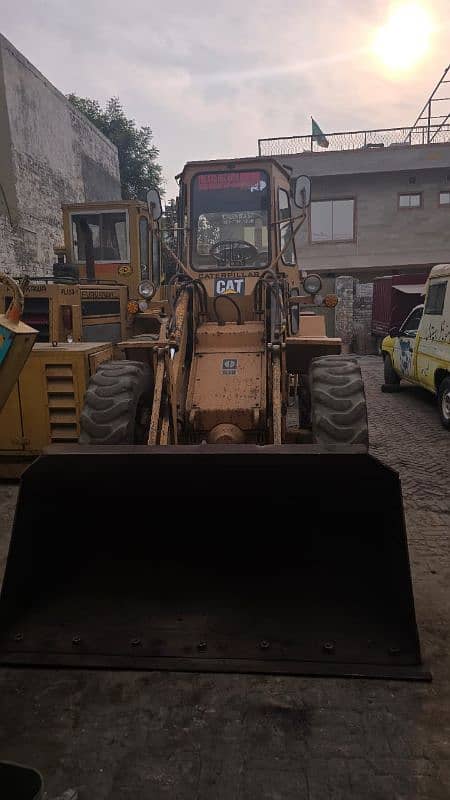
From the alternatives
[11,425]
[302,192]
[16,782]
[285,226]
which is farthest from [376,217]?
[16,782]

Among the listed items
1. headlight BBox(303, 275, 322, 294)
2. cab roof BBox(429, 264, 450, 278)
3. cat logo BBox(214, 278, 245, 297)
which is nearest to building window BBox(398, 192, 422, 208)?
cab roof BBox(429, 264, 450, 278)

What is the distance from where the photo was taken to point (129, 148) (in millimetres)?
29266

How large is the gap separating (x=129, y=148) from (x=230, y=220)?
26733 mm

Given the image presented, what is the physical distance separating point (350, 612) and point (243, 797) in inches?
46.2

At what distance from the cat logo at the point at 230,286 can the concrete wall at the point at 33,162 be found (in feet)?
35.3

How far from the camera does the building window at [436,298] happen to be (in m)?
8.70

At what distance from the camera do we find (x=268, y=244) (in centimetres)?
557

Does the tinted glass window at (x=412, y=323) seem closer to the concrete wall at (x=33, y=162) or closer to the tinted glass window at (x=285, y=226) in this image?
the tinted glass window at (x=285, y=226)

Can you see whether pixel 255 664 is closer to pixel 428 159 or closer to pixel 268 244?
pixel 268 244

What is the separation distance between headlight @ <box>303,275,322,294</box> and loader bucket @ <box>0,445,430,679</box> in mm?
2805

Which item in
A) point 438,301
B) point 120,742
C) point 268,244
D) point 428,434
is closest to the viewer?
point 120,742

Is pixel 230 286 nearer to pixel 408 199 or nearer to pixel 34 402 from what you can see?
pixel 34 402

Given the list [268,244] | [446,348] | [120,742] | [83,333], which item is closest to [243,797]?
[120,742]

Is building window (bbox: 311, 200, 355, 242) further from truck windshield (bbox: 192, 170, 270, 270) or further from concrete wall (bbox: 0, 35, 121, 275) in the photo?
truck windshield (bbox: 192, 170, 270, 270)
